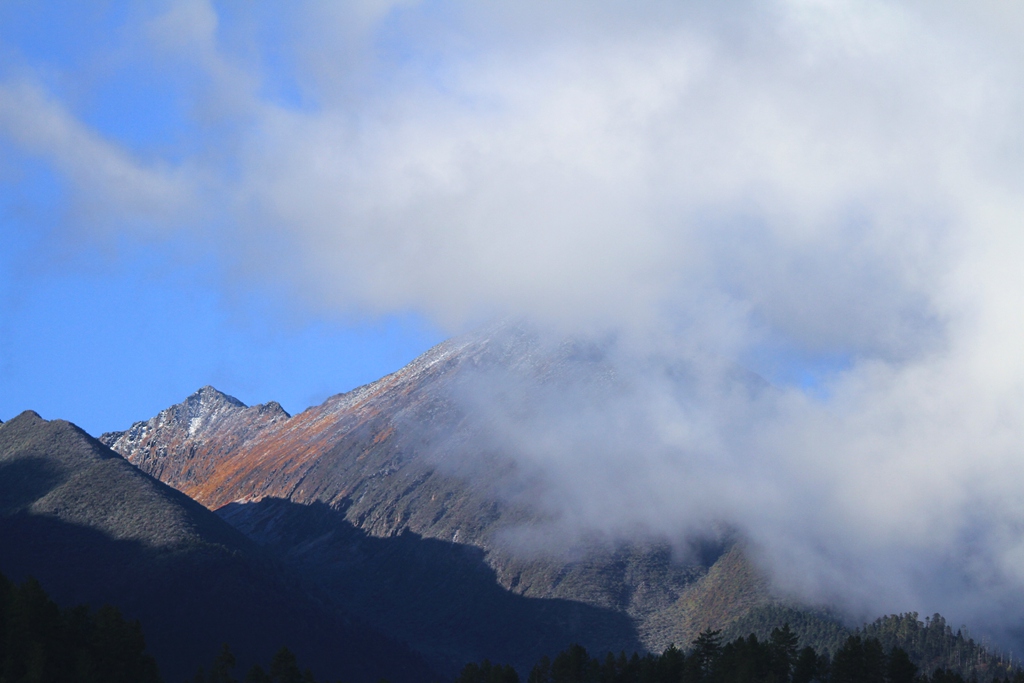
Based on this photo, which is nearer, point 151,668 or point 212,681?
point 151,668

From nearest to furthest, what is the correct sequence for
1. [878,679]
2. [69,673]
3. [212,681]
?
[69,673]
[878,679]
[212,681]

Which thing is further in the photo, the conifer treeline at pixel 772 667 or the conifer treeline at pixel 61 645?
the conifer treeline at pixel 772 667

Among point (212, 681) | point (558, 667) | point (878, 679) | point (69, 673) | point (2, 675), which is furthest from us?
point (558, 667)

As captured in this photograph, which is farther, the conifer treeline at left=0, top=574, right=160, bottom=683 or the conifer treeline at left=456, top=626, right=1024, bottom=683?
the conifer treeline at left=456, top=626, right=1024, bottom=683

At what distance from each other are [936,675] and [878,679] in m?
19.3

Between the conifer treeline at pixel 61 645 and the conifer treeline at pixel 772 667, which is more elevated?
the conifer treeline at pixel 772 667

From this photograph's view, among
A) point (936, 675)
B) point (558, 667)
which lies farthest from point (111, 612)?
point (936, 675)

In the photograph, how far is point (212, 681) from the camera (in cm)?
18525

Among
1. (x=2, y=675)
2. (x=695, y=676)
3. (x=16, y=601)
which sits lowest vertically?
(x=2, y=675)

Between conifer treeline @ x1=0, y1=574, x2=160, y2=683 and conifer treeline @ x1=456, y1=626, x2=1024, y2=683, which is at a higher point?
conifer treeline @ x1=456, y1=626, x2=1024, y2=683

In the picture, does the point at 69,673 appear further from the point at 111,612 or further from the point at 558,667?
the point at 558,667

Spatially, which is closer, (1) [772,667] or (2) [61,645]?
(2) [61,645]

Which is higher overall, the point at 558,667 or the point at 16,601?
the point at 558,667

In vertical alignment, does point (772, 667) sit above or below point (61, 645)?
above
